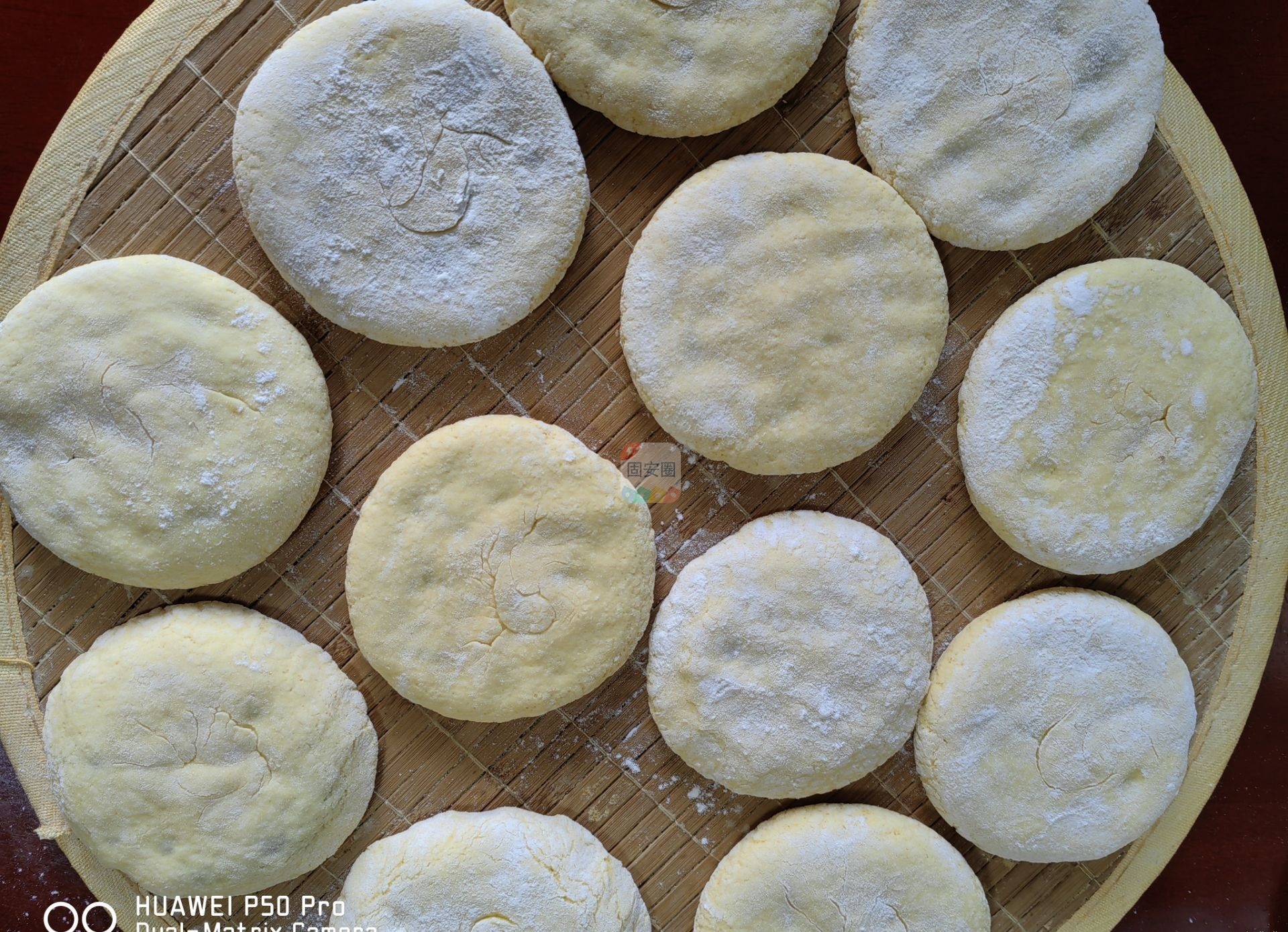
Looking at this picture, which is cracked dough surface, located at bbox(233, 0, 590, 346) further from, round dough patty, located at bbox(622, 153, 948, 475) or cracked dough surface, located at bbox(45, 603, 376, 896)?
cracked dough surface, located at bbox(45, 603, 376, 896)

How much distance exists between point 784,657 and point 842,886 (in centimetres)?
37

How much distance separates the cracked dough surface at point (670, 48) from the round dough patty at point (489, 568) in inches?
20.3

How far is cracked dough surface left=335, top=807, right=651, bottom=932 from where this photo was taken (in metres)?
1.23

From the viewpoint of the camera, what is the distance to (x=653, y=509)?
4.31 feet

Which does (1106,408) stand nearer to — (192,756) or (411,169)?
(411,169)

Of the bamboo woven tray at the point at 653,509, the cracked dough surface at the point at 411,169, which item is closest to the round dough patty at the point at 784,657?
the bamboo woven tray at the point at 653,509

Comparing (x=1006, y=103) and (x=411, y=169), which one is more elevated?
(x=411, y=169)

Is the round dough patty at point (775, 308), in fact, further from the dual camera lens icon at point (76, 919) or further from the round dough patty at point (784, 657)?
the dual camera lens icon at point (76, 919)

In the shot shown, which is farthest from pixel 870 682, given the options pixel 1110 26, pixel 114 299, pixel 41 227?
pixel 41 227

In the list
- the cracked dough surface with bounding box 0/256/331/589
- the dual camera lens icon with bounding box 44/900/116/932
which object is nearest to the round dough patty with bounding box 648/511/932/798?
the cracked dough surface with bounding box 0/256/331/589

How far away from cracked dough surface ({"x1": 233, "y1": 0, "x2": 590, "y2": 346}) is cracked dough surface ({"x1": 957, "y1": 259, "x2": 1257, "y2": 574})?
725 millimetres

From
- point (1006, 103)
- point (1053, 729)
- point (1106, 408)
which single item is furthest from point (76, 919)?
point (1006, 103)

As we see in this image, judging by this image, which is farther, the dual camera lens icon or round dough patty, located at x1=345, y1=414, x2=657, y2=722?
the dual camera lens icon

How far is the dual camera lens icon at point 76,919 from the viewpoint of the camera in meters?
1.35
